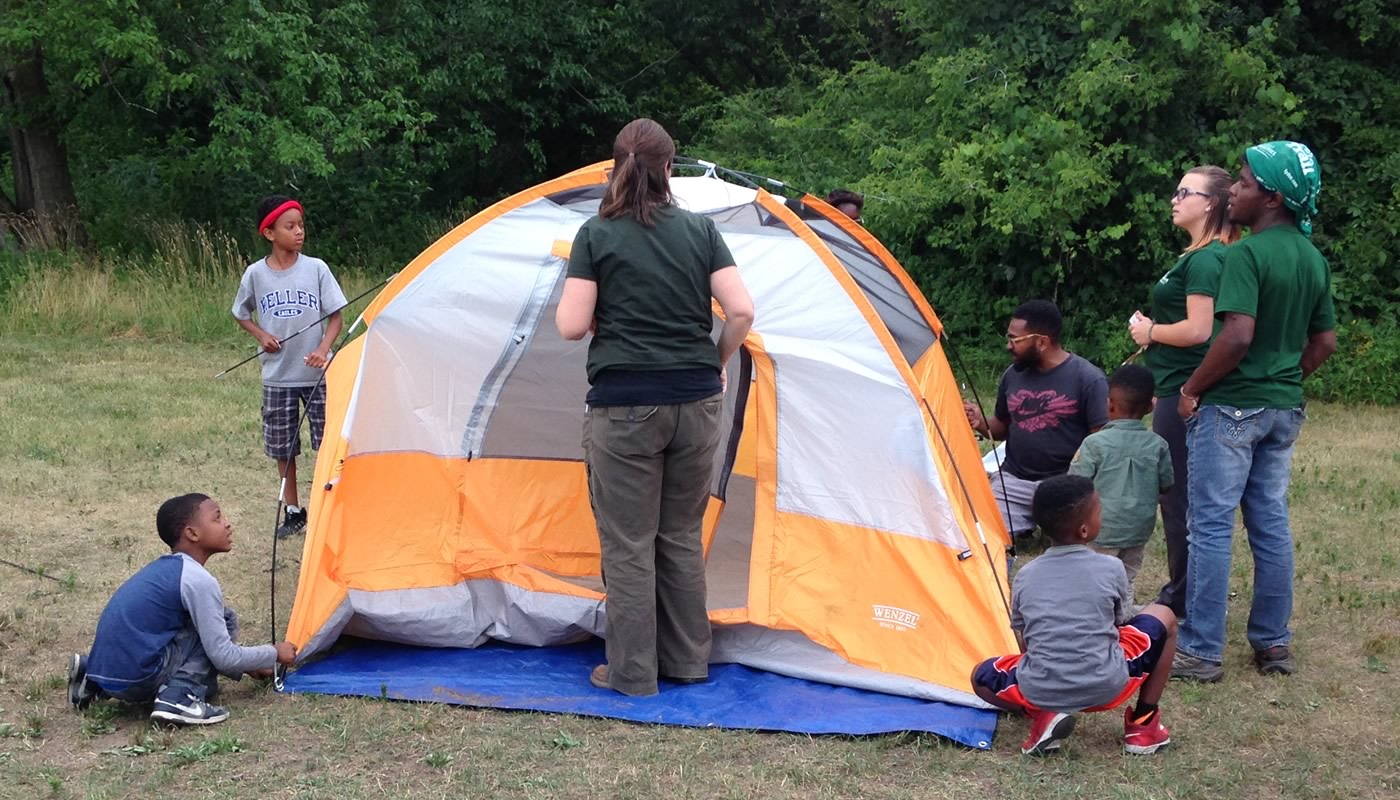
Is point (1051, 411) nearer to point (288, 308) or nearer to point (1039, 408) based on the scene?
point (1039, 408)

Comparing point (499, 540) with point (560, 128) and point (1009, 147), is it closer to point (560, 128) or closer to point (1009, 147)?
point (1009, 147)

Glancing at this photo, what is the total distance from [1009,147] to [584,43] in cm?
789

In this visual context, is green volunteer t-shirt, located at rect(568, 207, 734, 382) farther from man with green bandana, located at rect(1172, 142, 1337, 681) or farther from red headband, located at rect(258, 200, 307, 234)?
red headband, located at rect(258, 200, 307, 234)

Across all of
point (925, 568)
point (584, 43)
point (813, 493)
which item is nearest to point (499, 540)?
point (813, 493)

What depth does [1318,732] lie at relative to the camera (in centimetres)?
410

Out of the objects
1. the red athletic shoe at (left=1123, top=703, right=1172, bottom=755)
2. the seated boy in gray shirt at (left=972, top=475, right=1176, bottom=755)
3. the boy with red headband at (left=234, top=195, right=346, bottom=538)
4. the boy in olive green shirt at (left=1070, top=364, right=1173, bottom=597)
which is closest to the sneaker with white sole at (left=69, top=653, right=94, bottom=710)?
the boy with red headband at (left=234, top=195, right=346, bottom=538)

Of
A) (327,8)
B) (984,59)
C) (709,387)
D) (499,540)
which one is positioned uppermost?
(327,8)

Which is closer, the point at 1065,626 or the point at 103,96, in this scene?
the point at 1065,626

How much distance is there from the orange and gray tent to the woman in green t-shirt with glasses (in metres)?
0.62

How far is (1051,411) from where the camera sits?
5320 mm

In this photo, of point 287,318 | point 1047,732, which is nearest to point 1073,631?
point 1047,732

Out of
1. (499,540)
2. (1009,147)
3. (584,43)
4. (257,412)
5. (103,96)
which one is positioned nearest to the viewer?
(499,540)

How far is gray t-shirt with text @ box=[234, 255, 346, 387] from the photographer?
588 cm

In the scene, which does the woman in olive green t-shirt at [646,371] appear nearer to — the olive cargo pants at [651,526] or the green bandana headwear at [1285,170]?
the olive cargo pants at [651,526]
